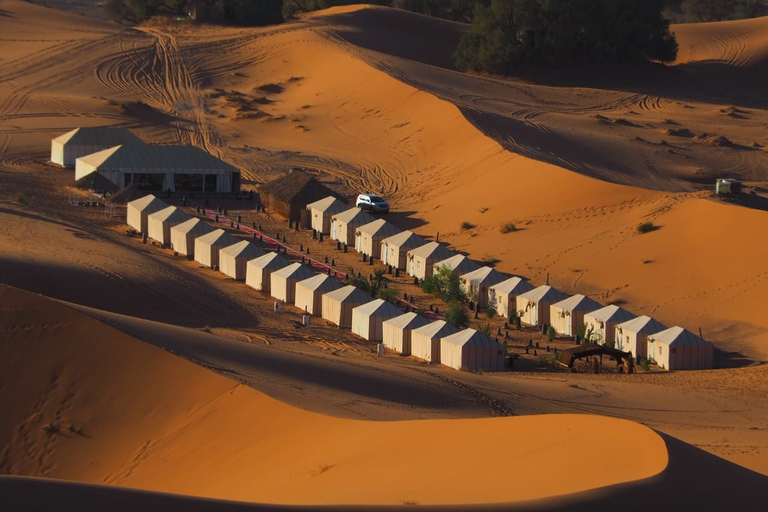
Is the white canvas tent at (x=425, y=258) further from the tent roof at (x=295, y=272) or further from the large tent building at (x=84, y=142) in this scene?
the large tent building at (x=84, y=142)

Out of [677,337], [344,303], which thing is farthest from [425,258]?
[677,337]

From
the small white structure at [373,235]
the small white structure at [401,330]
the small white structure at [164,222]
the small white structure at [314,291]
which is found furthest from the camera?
the small white structure at [164,222]

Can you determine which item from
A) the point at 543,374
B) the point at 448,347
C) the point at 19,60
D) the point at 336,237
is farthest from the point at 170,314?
the point at 19,60

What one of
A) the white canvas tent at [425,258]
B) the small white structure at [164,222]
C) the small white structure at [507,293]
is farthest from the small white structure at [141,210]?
the small white structure at [507,293]

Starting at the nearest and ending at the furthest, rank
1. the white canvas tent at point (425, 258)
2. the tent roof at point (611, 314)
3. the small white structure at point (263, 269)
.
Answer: the tent roof at point (611, 314)
the small white structure at point (263, 269)
the white canvas tent at point (425, 258)

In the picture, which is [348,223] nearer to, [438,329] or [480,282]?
[480,282]

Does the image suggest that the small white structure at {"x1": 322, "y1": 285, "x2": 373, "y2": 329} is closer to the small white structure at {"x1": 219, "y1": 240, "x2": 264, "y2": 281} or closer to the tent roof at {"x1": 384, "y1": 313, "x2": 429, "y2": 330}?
the tent roof at {"x1": 384, "y1": 313, "x2": 429, "y2": 330}
